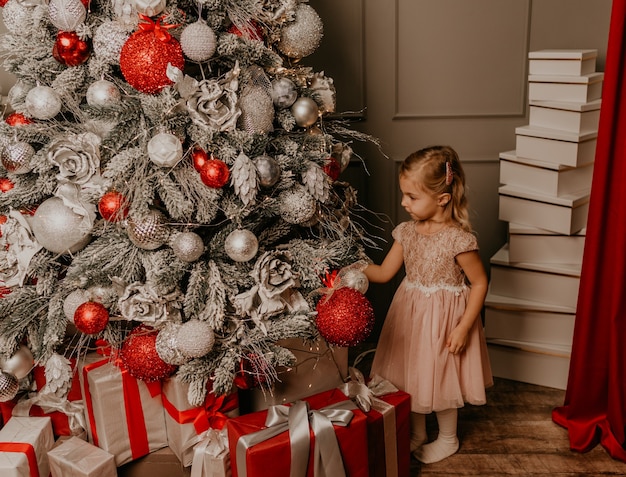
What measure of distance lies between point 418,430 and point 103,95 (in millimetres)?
1435

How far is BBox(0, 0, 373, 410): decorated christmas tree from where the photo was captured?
4.87 ft

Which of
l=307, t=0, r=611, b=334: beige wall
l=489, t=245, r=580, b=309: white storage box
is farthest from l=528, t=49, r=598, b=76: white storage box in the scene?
l=489, t=245, r=580, b=309: white storage box

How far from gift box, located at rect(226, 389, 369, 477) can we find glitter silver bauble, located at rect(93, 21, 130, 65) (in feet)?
3.08

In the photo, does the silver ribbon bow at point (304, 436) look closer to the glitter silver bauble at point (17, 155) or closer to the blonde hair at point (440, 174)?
→ the blonde hair at point (440, 174)

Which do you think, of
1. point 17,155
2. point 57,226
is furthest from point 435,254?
point 17,155

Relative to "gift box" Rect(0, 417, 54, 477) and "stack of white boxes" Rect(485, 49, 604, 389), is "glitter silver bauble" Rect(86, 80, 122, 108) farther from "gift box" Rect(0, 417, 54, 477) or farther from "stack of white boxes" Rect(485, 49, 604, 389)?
"stack of white boxes" Rect(485, 49, 604, 389)

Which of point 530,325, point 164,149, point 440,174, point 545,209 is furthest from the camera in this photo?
point 530,325

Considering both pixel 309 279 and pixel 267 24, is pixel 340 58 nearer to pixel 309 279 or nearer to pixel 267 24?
pixel 267 24

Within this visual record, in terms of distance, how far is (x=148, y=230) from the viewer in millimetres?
1501

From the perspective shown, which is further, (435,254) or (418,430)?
(418,430)

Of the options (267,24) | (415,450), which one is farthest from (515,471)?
(267,24)

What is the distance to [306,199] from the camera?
5.21 feet

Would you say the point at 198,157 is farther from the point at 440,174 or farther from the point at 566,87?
the point at 566,87

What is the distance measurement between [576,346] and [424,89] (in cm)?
119
